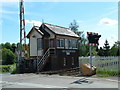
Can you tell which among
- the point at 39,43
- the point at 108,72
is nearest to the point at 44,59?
the point at 39,43

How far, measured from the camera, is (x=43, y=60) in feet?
76.4

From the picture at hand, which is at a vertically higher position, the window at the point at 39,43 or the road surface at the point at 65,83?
the window at the point at 39,43

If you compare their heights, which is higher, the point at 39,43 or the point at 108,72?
the point at 39,43

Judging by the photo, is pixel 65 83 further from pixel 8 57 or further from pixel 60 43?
pixel 8 57

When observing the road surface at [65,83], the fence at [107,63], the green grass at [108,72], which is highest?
the fence at [107,63]

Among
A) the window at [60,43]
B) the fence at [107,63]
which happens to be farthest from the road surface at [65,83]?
the window at [60,43]

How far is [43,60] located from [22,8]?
23.1 feet

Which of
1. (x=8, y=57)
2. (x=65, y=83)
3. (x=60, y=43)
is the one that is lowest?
(x=65, y=83)

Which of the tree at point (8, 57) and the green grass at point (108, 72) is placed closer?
the green grass at point (108, 72)

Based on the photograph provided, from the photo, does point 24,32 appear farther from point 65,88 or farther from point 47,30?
point 65,88

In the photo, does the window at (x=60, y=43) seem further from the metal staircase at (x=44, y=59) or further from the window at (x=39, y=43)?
the window at (x=39, y=43)

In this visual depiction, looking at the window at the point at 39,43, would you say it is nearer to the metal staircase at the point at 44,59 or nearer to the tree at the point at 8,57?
the metal staircase at the point at 44,59

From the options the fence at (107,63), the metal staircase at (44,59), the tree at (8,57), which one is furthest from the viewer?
the tree at (8,57)

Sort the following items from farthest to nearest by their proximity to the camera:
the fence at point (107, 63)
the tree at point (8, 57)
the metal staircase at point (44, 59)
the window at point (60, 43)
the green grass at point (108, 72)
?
the tree at point (8, 57) → the window at point (60, 43) → the metal staircase at point (44, 59) → the fence at point (107, 63) → the green grass at point (108, 72)
